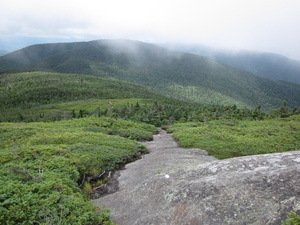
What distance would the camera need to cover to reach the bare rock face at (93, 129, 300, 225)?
9842 mm

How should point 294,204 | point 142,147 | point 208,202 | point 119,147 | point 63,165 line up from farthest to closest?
1. point 142,147
2. point 119,147
3. point 63,165
4. point 208,202
5. point 294,204

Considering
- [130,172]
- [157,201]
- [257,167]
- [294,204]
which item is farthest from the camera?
[130,172]

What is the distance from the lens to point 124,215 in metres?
12.7

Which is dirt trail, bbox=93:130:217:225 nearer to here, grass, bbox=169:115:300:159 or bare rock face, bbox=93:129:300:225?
bare rock face, bbox=93:129:300:225

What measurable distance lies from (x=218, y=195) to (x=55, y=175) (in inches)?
480

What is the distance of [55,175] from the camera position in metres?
15.6

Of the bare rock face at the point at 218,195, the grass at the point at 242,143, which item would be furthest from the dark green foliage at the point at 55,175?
the grass at the point at 242,143

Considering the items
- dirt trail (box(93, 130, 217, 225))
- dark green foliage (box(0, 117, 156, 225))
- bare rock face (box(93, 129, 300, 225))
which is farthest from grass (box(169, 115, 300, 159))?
bare rock face (box(93, 129, 300, 225))

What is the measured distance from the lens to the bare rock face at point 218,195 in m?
9.84

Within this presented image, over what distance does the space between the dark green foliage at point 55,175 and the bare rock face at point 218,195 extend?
241cm

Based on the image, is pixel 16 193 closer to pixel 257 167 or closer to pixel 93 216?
A: pixel 93 216

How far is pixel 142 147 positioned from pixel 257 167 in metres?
16.5

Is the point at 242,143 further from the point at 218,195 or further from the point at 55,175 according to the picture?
the point at 55,175

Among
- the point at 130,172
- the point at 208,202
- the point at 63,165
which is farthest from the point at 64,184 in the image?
the point at 208,202
